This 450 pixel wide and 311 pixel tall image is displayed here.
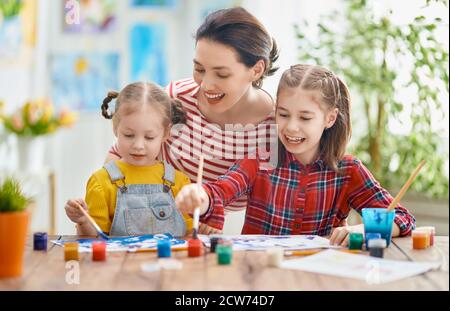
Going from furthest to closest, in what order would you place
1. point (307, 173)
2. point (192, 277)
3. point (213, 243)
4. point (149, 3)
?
point (149, 3) < point (307, 173) < point (213, 243) < point (192, 277)

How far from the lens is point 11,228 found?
1.35 m

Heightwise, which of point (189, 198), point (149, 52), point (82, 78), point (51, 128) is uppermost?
point (149, 52)

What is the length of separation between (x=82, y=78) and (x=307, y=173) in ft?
11.4

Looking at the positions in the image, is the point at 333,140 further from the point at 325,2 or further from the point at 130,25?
the point at 130,25

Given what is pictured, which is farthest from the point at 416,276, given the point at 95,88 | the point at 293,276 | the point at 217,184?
the point at 95,88

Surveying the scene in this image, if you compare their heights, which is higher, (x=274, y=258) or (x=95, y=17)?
(x=95, y=17)

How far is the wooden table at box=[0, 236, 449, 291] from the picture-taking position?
1.28 m

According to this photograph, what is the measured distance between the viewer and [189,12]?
214 inches

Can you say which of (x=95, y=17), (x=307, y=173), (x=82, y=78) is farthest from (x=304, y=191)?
(x=95, y=17)

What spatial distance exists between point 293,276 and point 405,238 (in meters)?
0.55

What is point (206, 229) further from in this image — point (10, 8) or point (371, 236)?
point (10, 8)
